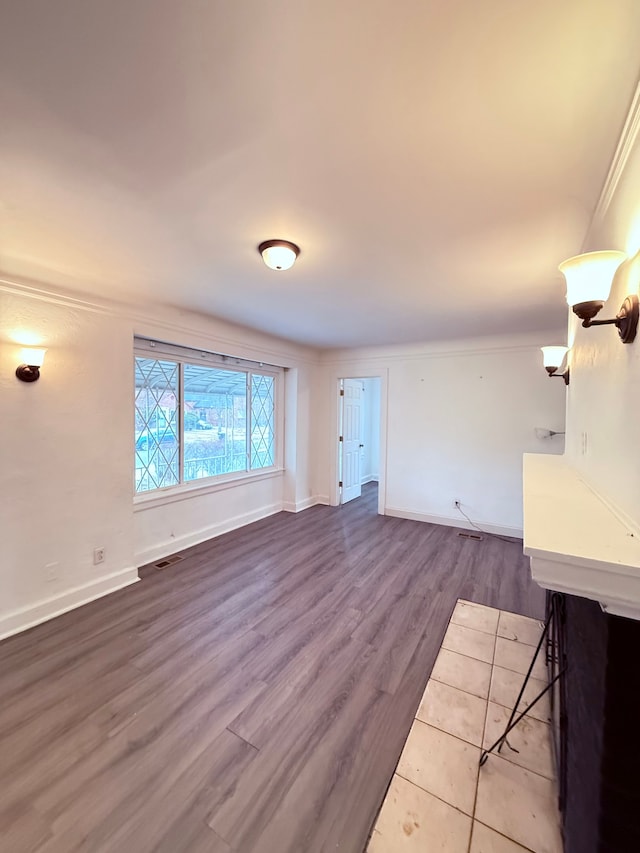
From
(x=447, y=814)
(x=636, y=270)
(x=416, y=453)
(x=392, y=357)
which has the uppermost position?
(x=392, y=357)

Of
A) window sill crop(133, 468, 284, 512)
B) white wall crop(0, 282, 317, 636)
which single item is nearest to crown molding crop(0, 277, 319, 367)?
white wall crop(0, 282, 317, 636)

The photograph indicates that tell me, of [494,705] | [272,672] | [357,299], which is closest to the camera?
[494,705]

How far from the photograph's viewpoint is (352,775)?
1.40m

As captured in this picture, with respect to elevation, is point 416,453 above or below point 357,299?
below

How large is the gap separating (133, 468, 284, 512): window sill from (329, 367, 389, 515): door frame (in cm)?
104

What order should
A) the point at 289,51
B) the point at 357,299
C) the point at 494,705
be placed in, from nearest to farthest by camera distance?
1. the point at 289,51
2. the point at 494,705
3. the point at 357,299

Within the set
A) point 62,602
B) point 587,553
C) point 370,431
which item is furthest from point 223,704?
point 370,431

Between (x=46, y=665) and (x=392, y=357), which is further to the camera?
(x=392, y=357)

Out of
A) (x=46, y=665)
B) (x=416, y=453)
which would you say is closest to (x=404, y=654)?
(x=46, y=665)

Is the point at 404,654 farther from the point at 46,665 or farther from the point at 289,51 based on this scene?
the point at 289,51

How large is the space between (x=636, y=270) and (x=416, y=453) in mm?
3873

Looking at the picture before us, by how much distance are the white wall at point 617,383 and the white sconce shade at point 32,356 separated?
122 inches

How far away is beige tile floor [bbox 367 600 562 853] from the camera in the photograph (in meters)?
1.20

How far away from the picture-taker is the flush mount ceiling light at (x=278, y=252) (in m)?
1.88
